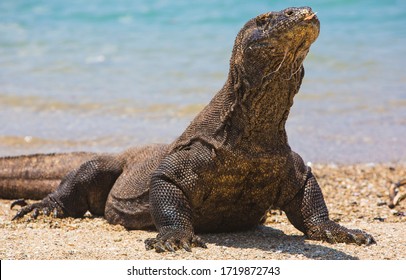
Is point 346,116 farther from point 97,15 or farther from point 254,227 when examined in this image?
point 97,15

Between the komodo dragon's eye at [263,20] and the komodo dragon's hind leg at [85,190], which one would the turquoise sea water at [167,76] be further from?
the komodo dragon's eye at [263,20]

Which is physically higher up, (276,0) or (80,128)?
(276,0)

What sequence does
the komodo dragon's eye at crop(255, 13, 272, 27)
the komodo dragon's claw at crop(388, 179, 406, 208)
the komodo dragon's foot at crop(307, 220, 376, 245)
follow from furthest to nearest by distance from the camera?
the komodo dragon's claw at crop(388, 179, 406, 208) < the komodo dragon's foot at crop(307, 220, 376, 245) < the komodo dragon's eye at crop(255, 13, 272, 27)

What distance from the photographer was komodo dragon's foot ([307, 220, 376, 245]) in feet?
23.7

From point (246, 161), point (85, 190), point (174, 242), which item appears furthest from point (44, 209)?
point (246, 161)

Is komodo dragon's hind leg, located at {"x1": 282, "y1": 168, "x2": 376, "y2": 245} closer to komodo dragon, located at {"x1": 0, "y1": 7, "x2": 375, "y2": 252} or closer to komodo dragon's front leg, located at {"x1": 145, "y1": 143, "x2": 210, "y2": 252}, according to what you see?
komodo dragon, located at {"x1": 0, "y1": 7, "x2": 375, "y2": 252}

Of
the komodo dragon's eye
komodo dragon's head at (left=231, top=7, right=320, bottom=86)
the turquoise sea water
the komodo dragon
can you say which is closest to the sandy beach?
the komodo dragon

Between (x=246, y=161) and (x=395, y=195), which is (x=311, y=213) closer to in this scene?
(x=246, y=161)

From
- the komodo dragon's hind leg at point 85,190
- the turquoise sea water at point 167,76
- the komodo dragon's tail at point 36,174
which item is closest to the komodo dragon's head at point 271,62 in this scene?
the komodo dragon's hind leg at point 85,190

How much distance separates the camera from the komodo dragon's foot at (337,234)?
7.23 m

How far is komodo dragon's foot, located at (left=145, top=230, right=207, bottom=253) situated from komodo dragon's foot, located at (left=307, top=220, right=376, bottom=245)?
1.16 meters

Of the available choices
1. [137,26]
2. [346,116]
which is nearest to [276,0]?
[137,26]

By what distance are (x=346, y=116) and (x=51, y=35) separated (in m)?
16.4
